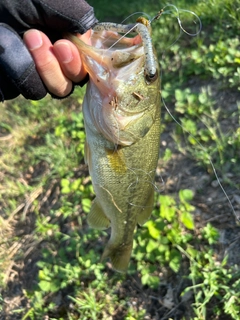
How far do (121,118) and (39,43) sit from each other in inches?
20.5

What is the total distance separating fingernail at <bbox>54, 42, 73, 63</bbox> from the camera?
1.89 m

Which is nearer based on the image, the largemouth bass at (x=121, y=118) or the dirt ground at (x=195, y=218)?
the largemouth bass at (x=121, y=118)

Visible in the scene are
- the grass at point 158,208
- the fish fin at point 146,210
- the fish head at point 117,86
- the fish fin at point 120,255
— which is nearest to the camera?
the fish head at point 117,86

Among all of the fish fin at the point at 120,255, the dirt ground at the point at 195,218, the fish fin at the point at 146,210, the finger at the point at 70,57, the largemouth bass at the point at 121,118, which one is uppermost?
the finger at the point at 70,57

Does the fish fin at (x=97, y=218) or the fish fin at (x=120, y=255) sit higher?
the fish fin at (x=97, y=218)

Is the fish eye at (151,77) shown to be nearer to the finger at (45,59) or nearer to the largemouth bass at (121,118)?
the largemouth bass at (121,118)

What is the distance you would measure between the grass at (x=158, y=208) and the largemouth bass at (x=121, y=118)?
0.64 m

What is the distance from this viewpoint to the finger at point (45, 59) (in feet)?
6.31

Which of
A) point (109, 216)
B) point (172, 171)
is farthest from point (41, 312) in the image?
point (172, 171)

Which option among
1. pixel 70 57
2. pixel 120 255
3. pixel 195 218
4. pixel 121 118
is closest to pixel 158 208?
pixel 195 218

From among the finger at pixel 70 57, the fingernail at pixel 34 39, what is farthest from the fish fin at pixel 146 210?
the fingernail at pixel 34 39

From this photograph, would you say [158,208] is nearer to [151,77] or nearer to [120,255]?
[120,255]

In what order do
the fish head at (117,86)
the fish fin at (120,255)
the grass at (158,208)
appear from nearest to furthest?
the fish head at (117,86)
the fish fin at (120,255)
the grass at (158,208)

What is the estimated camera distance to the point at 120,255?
2525 mm
